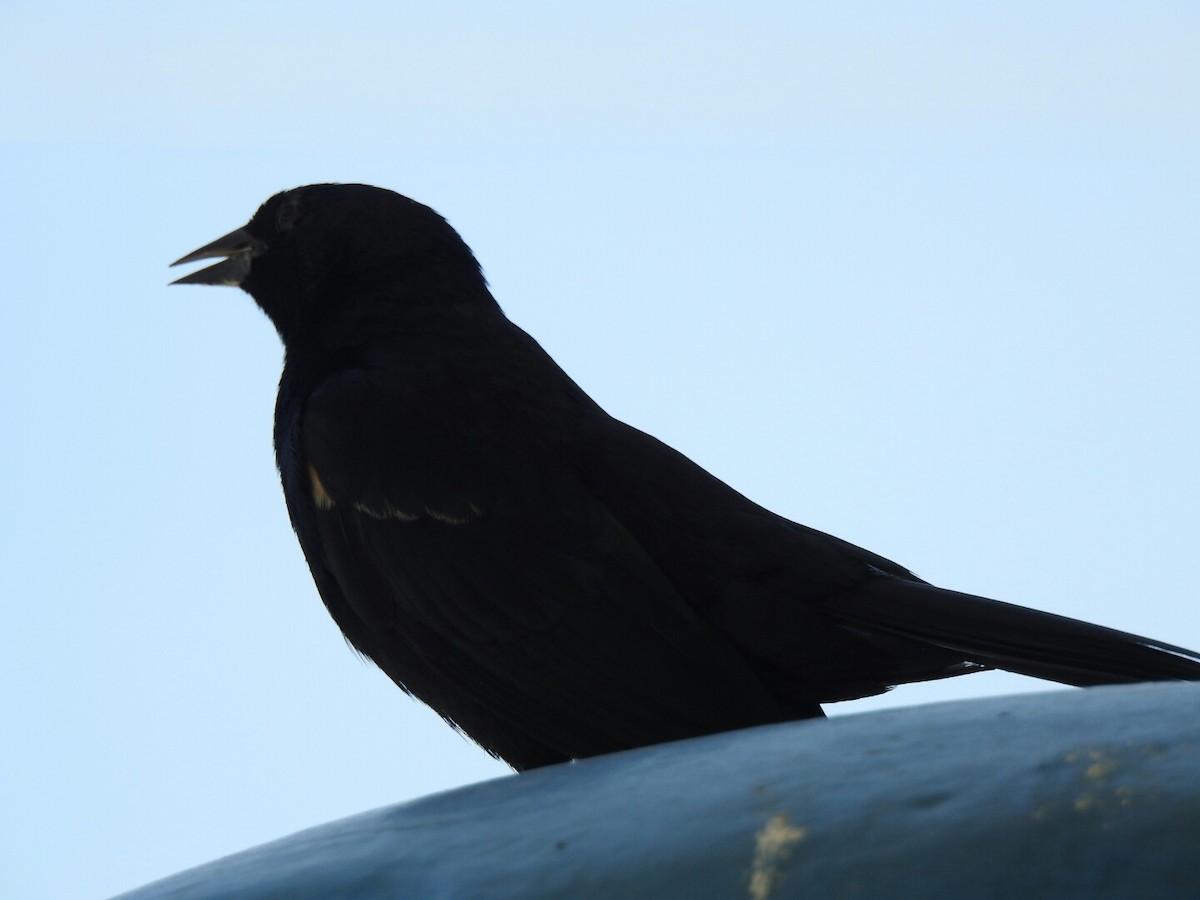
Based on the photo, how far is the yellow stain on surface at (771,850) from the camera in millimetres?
1320

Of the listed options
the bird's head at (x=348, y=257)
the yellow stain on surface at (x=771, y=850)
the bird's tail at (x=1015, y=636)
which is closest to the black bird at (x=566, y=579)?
the bird's tail at (x=1015, y=636)

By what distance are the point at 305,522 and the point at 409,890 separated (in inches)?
77.2

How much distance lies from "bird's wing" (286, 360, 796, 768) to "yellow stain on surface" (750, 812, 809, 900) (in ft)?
4.68

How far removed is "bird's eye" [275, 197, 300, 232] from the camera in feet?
13.3

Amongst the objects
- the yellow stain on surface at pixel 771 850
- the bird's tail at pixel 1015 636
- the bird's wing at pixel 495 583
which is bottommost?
the yellow stain on surface at pixel 771 850

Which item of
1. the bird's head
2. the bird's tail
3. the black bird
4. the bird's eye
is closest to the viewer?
the bird's tail

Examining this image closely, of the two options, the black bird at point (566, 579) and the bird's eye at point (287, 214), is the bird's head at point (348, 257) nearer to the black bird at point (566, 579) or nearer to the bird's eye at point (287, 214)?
the bird's eye at point (287, 214)

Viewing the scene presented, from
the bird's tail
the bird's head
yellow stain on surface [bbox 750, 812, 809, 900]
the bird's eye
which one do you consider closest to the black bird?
the bird's tail

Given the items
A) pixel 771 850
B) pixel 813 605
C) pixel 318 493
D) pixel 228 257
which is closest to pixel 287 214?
pixel 228 257

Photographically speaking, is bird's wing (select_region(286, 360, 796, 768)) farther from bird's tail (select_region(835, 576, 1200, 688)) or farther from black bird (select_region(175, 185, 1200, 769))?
bird's tail (select_region(835, 576, 1200, 688))

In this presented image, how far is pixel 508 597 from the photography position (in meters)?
3.00

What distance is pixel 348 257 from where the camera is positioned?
3.89m

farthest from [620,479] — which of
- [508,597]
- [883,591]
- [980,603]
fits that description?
[980,603]

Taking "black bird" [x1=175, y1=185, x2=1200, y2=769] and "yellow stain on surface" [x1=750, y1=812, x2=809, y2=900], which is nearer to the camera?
"yellow stain on surface" [x1=750, y1=812, x2=809, y2=900]
